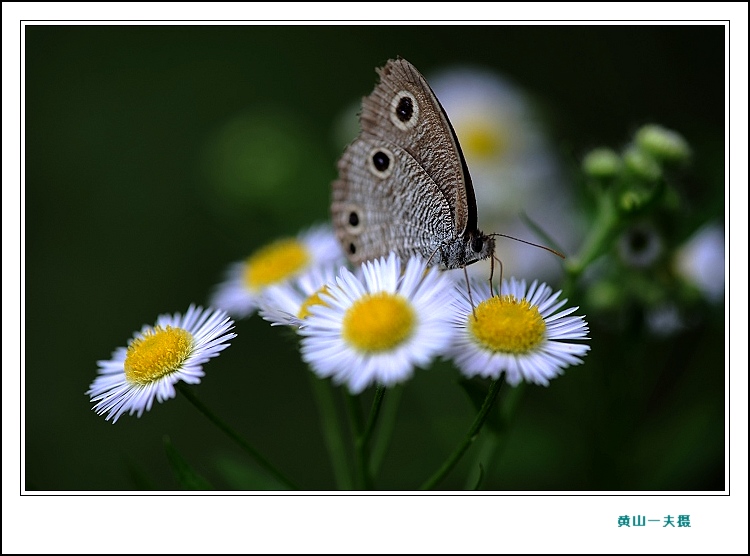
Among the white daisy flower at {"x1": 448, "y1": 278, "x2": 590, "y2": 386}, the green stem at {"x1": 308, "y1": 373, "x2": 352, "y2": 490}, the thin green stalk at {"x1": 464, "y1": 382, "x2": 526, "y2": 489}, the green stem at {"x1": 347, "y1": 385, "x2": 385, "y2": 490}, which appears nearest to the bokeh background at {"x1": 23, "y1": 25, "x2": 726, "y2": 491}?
the thin green stalk at {"x1": 464, "y1": 382, "x2": 526, "y2": 489}

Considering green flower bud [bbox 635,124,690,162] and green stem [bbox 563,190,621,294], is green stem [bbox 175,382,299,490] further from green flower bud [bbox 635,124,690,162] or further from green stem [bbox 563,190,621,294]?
green flower bud [bbox 635,124,690,162]

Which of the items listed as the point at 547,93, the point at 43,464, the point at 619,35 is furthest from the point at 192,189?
the point at 619,35

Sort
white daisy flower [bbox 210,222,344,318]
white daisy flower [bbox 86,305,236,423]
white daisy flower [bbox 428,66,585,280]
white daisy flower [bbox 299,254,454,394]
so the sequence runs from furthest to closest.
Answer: white daisy flower [bbox 428,66,585,280]
white daisy flower [bbox 210,222,344,318]
white daisy flower [bbox 86,305,236,423]
white daisy flower [bbox 299,254,454,394]

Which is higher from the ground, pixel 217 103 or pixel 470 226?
pixel 217 103

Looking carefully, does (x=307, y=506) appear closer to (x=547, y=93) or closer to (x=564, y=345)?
(x=564, y=345)

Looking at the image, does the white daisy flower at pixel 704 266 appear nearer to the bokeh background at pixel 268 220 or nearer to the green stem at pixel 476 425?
the bokeh background at pixel 268 220

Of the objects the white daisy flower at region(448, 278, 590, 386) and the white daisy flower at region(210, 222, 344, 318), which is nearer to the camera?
the white daisy flower at region(448, 278, 590, 386)

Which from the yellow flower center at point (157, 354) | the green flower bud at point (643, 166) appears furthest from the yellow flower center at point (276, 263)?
the green flower bud at point (643, 166)
